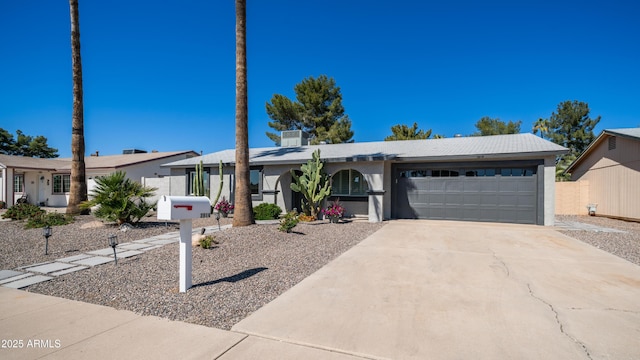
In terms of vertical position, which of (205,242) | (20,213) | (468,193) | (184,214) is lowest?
(205,242)

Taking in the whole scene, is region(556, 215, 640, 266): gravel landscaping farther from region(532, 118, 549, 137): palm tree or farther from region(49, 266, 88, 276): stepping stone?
region(532, 118, 549, 137): palm tree

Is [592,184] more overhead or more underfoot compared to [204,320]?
more overhead

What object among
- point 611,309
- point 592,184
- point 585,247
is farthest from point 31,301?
point 592,184

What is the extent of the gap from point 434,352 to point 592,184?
61.1ft

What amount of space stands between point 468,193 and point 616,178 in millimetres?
7660

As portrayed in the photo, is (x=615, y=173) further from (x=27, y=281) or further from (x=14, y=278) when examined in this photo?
(x=14, y=278)

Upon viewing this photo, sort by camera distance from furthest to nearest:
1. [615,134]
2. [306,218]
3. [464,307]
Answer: [615,134]
[306,218]
[464,307]

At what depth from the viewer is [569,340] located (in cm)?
306

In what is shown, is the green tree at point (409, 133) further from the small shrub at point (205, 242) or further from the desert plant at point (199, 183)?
the small shrub at point (205, 242)

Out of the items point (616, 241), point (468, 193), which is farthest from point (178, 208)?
point (468, 193)

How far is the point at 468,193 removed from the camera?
12438 mm

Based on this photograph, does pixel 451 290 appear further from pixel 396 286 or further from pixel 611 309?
pixel 611 309

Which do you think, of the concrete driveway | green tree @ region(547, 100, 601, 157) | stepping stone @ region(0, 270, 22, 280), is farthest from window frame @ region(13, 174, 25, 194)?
green tree @ region(547, 100, 601, 157)

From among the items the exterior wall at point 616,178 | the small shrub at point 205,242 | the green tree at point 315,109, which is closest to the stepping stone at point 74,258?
the small shrub at point 205,242
